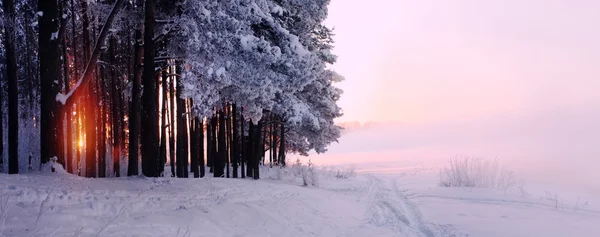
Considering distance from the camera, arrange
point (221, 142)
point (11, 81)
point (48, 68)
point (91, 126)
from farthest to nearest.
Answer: point (91, 126) → point (221, 142) → point (11, 81) → point (48, 68)

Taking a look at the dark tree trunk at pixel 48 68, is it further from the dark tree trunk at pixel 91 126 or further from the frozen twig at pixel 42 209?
the dark tree trunk at pixel 91 126

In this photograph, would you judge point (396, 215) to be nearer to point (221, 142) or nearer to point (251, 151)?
point (221, 142)

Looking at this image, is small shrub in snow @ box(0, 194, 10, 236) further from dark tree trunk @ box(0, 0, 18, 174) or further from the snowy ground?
dark tree trunk @ box(0, 0, 18, 174)

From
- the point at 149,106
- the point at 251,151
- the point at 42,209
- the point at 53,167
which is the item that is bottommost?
the point at 251,151

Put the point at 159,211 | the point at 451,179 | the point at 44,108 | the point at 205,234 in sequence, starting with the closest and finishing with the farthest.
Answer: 1. the point at 205,234
2. the point at 159,211
3. the point at 44,108
4. the point at 451,179

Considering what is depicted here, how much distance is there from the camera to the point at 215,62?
1175 centimetres

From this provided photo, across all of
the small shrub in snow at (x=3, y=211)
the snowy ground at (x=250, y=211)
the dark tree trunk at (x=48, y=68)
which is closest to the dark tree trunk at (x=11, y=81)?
the dark tree trunk at (x=48, y=68)

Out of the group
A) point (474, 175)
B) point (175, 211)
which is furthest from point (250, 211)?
point (474, 175)

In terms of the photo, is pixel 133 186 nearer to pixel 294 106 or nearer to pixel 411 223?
pixel 411 223

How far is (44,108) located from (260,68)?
5.29 meters

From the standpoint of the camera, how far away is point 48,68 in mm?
9516

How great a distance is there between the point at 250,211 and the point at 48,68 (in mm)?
5545

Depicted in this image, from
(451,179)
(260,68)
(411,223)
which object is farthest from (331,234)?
(451,179)

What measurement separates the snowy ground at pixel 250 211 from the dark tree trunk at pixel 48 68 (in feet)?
7.31
